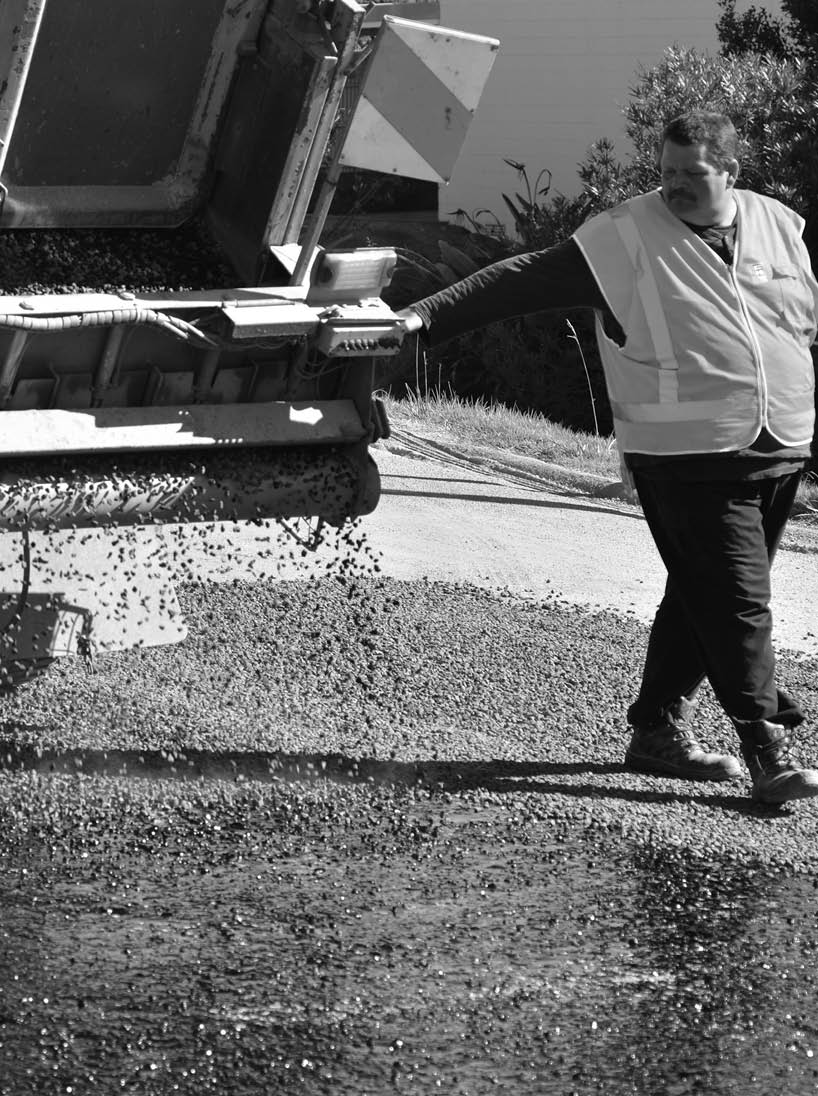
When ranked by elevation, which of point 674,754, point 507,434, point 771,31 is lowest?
point 507,434

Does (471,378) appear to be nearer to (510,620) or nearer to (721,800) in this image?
(510,620)

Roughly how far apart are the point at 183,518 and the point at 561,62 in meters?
13.5

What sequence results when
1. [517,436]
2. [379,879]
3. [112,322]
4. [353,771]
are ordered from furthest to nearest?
[517,436] → [353,771] → [112,322] → [379,879]

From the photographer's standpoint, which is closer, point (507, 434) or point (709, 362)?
point (709, 362)

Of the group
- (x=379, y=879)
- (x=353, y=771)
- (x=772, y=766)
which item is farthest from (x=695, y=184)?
(x=379, y=879)

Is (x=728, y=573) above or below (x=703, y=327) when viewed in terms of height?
below

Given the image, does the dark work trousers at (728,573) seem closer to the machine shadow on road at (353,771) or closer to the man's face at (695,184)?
the machine shadow on road at (353,771)

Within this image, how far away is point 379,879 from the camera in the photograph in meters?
3.66

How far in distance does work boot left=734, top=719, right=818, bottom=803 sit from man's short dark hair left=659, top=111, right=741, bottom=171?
142 centimetres

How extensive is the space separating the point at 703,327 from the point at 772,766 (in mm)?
1119

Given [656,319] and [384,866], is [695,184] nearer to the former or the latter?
[656,319]

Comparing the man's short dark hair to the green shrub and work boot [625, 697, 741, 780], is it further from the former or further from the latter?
the green shrub

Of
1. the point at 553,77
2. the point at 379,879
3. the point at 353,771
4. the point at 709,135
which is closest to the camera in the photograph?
the point at 379,879

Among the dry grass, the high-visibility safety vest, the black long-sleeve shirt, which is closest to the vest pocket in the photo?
the high-visibility safety vest
